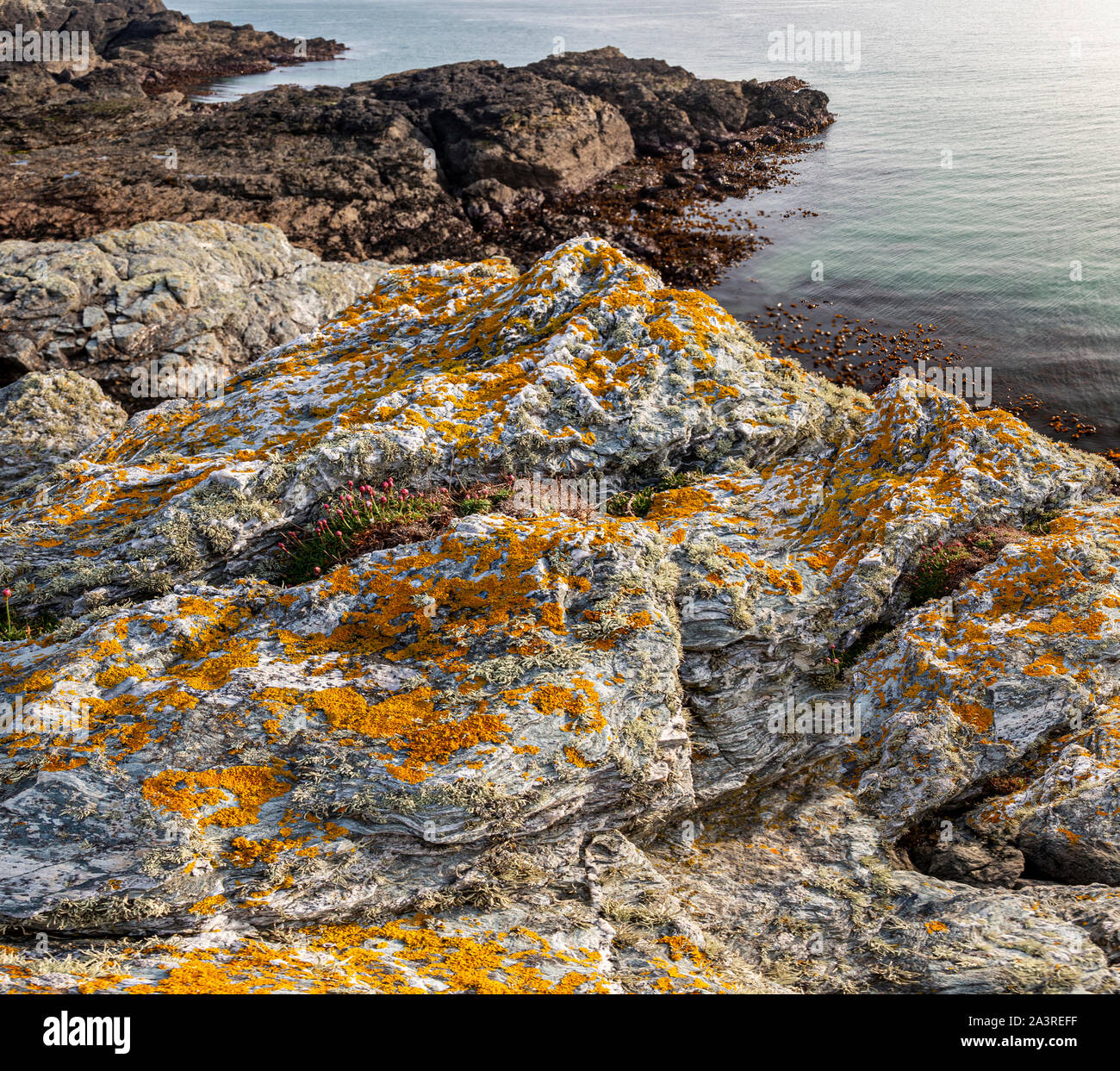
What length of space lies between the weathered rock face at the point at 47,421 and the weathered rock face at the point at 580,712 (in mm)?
3855

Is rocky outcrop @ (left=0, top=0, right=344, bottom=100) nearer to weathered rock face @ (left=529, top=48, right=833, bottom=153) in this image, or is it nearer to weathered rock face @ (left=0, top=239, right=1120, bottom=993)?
weathered rock face @ (left=529, top=48, right=833, bottom=153)

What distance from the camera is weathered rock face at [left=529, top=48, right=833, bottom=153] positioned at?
161ft

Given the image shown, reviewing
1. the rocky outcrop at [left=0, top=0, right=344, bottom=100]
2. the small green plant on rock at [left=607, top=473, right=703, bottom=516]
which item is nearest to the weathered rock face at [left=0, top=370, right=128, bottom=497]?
the small green plant on rock at [left=607, top=473, right=703, bottom=516]

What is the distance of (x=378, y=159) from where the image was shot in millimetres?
37969

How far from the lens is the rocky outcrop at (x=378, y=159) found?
1257 inches

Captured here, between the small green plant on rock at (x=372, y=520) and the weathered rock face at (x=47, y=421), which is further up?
the weathered rock face at (x=47, y=421)

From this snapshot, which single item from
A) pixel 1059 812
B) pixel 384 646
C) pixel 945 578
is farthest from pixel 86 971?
pixel 945 578

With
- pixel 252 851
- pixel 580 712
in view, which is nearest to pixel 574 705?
pixel 580 712

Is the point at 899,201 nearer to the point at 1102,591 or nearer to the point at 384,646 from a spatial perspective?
the point at 1102,591

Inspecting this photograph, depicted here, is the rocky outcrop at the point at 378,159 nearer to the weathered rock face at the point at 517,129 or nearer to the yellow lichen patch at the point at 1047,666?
the weathered rock face at the point at 517,129

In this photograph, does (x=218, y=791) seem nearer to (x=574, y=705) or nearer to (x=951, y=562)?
(x=574, y=705)

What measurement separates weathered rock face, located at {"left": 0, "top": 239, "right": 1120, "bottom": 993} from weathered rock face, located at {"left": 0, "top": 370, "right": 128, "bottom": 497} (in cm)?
386

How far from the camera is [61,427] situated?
14.5m

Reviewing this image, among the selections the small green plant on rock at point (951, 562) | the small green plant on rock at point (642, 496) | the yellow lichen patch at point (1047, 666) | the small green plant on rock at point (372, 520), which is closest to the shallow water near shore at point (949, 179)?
the small green plant on rock at point (951, 562)
